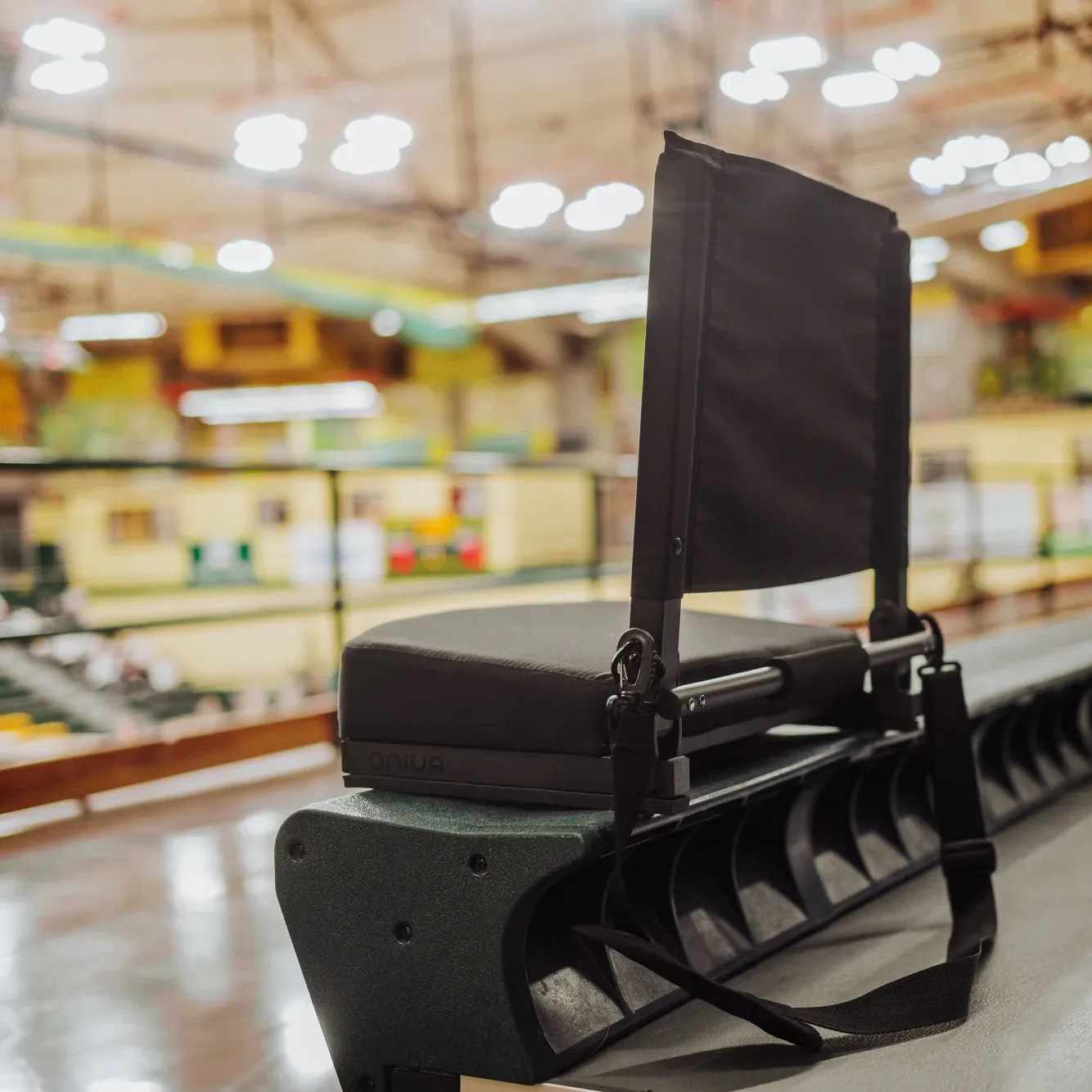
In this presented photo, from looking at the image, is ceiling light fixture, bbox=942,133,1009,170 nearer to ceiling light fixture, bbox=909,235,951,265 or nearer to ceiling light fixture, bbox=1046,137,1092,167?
ceiling light fixture, bbox=1046,137,1092,167

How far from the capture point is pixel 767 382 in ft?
3.85

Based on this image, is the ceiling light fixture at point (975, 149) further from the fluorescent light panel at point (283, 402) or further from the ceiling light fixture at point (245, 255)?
the fluorescent light panel at point (283, 402)

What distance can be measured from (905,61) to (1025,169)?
220cm

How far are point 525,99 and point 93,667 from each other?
5988 mm

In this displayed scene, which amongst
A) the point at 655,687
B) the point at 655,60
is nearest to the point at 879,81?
the point at 655,60

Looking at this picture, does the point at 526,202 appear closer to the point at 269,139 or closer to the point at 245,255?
the point at 269,139

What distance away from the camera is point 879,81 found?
22.5ft

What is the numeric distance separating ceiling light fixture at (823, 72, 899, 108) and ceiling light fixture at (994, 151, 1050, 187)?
1777mm

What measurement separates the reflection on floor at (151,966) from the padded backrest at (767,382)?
0.71 metres

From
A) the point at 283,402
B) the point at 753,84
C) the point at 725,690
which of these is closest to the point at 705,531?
the point at 725,690

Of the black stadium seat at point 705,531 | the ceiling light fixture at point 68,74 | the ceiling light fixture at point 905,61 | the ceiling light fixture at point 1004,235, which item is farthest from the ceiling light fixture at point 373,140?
the ceiling light fixture at point 1004,235

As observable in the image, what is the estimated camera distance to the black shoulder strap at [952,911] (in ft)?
3.37

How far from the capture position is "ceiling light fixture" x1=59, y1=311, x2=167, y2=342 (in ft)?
51.8

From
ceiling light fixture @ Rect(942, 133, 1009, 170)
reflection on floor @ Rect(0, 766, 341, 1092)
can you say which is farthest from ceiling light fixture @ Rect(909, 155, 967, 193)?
reflection on floor @ Rect(0, 766, 341, 1092)
